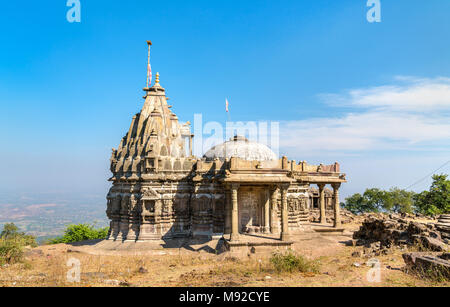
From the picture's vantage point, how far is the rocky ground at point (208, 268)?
11.5 m

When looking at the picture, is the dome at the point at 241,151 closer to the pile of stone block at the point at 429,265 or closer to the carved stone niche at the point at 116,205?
the carved stone niche at the point at 116,205

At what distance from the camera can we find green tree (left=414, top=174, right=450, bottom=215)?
3588cm

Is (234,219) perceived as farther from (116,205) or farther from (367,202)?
(367,202)

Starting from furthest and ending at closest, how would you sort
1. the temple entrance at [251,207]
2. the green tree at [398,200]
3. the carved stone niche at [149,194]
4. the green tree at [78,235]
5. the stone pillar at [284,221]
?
the green tree at [398,200] → the green tree at [78,235] → the carved stone niche at [149,194] → the temple entrance at [251,207] → the stone pillar at [284,221]

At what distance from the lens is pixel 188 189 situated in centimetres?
2319

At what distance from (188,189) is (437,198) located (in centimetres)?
3163

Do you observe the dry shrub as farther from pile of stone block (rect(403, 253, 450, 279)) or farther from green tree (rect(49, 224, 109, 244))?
green tree (rect(49, 224, 109, 244))

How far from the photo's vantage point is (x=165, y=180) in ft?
73.9

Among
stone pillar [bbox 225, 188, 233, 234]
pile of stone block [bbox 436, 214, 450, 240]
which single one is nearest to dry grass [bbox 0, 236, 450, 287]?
stone pillar [bbox 225, 188, 233, 234]

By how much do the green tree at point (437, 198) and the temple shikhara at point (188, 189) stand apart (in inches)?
739

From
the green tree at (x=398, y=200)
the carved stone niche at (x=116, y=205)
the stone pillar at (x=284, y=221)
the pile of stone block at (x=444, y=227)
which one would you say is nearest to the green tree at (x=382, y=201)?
the green tree at (x=398, y=200)
